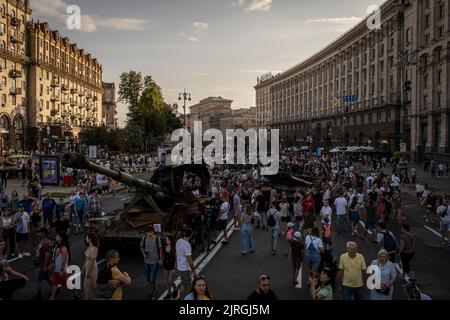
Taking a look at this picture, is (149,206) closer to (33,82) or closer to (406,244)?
(406,244)

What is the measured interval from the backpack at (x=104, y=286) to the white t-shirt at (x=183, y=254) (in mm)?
1833

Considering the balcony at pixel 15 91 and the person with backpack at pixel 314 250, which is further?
the balcony at pixel 15 91

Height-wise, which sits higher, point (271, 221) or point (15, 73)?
point (15, 73)

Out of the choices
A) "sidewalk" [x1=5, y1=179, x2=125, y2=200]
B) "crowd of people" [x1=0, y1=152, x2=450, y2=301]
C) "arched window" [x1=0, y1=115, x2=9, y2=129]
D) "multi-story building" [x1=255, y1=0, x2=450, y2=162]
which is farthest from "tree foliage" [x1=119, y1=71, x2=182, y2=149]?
"crowd of people" [x1=0, y1=152, x2=450, y2=301]

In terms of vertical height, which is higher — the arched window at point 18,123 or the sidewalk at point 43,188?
the arched window at point 18,123

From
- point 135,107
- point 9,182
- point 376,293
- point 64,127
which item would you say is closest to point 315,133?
point 135,107

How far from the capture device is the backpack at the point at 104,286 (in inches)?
270

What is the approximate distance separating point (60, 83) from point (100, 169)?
6674 centimetres

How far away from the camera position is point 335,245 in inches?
532

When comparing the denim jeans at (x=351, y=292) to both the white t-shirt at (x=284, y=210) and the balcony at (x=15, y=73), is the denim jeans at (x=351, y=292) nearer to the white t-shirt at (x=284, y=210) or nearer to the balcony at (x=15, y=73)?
the white t-shirt at (x=284, y=210)

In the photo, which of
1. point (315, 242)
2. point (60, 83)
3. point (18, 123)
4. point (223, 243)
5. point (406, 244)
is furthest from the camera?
point (60, 83)

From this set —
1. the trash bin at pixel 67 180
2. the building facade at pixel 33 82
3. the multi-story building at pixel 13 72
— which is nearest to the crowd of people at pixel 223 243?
the trash bin at pixel 67 180

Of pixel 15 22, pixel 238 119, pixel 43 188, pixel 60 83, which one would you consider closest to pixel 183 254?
pixel 43 188

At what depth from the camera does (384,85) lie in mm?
63969
